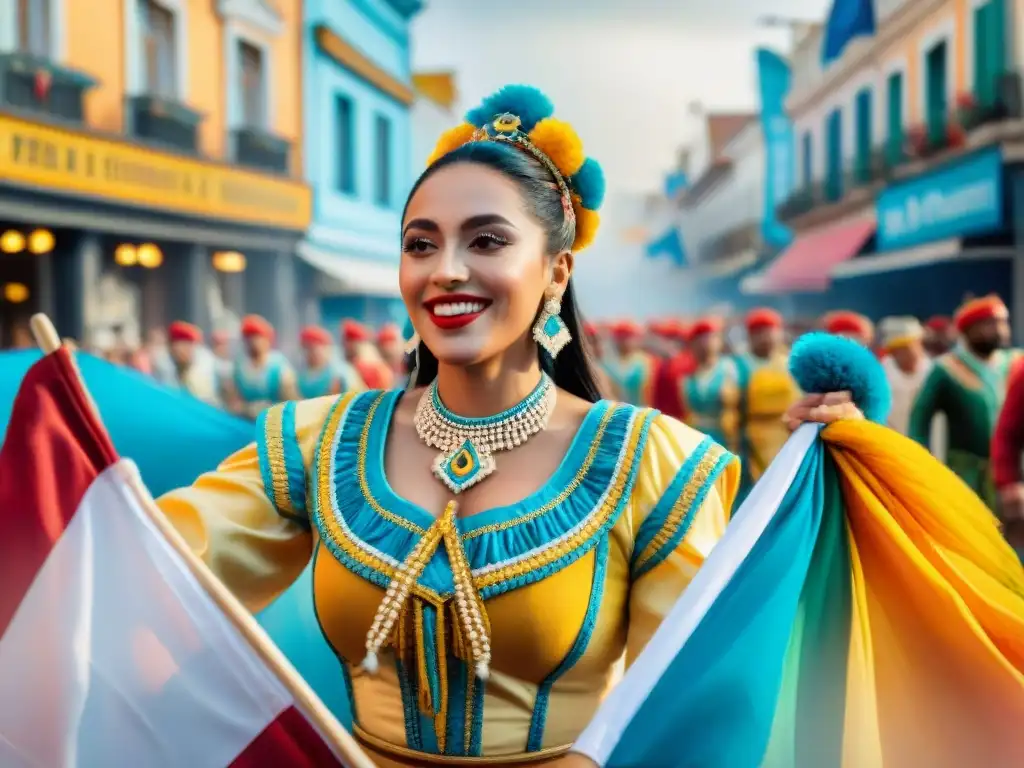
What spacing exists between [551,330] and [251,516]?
664 mm

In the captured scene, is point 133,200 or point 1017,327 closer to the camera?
point 133,200

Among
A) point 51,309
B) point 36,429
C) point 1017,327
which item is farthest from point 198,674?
Answer: point 1017,327

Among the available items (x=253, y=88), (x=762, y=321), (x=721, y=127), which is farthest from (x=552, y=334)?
(x=721, y=127)

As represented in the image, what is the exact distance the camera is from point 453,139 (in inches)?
91.7

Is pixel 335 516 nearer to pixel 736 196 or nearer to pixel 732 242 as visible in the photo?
pixel 732 242

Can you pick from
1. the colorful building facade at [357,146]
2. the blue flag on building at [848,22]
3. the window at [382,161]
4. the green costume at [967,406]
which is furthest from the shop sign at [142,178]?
the blue flag on building at [848,22]

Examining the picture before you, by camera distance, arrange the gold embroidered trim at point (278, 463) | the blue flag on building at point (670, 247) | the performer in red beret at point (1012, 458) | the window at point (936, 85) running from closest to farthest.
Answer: the gold embroidered trim at point (278, 463)
the performer in red beret at point (1012, 458)
the window at point (936, 85)
the blue flag on building at point (670, 247)

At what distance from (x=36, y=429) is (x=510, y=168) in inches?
38.9

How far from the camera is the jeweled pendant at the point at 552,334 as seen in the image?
7.25 ft

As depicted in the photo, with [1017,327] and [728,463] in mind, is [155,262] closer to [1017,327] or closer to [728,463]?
[1017,327]

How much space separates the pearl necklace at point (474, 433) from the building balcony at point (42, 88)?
9547 millimetres

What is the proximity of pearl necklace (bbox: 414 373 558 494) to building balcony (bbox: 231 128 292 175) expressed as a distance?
13808mm

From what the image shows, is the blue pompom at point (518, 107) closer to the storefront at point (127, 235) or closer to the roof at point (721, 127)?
the storefront at point (127, 235)

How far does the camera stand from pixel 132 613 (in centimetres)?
199
